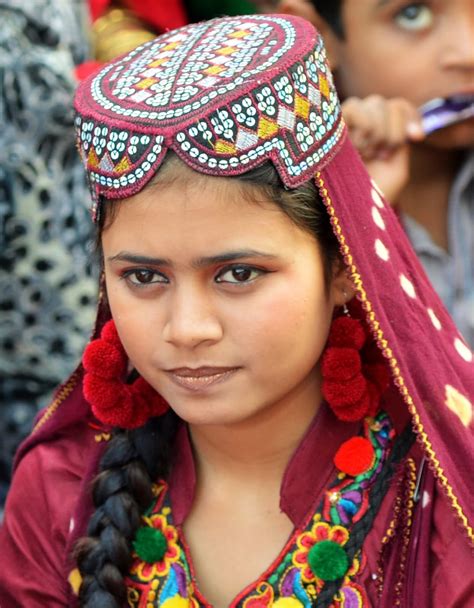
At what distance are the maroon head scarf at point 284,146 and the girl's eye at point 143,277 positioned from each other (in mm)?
112

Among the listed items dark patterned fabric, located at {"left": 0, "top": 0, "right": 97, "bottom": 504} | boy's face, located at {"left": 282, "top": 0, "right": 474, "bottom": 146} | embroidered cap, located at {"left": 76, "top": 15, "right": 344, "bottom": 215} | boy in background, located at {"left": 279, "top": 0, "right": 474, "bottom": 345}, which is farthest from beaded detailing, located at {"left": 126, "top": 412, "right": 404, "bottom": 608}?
boy's face, located at {"left": 282, "top": 0, "right": 474, "bottom": 146}

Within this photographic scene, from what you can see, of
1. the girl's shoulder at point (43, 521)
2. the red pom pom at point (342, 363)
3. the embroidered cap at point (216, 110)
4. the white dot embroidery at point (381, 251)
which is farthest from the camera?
the girl's shoulder at point (43, 521)

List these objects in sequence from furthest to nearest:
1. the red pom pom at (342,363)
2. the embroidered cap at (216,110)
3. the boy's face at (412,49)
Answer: the boy's face at (412,49)
the red pom pom at (342,363)
the embroidered cap at (216,110)

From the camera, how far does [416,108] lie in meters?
2.63

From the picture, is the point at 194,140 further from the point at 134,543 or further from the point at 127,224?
the point at 134,543

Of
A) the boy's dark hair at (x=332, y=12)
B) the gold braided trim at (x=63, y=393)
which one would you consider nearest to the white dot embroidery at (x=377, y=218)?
the gold braided trim at (x=63, y=393)

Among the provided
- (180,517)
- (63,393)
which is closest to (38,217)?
(63,393)

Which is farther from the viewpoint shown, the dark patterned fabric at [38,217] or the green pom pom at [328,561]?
the dark patterned fabric at [38,217]

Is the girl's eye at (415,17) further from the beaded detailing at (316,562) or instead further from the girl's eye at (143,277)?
the girl's eye at (143,277)

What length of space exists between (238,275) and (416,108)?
4.21 feet

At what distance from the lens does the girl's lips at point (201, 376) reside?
1553mm

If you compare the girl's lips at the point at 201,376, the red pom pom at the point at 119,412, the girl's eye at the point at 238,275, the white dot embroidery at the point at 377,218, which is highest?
the girl's eye at the point at 238,275

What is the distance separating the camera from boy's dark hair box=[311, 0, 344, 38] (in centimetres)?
270

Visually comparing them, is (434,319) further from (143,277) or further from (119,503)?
(119,503)
